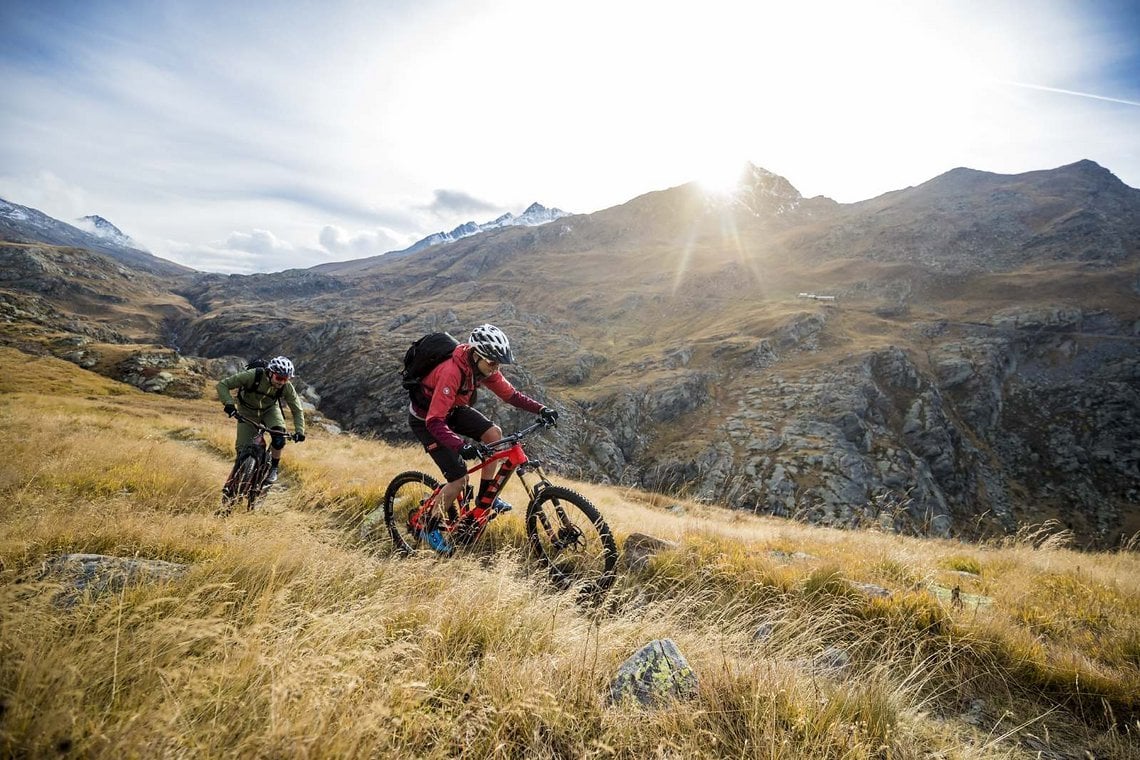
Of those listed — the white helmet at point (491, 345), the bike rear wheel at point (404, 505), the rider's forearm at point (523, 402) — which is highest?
the white helmet at point (491, 345)

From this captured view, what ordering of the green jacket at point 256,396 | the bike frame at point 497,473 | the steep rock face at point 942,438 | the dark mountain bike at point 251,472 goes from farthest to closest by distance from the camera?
the steep rock face at point 942,438
the green jacket at point 256,396
the dark mountain bike at point 251,472
the bike frame at point 497,473

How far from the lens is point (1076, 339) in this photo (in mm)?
64750

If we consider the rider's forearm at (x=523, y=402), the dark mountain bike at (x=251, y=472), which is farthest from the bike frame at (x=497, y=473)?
the dark mountain bike at (x=251, y=472)

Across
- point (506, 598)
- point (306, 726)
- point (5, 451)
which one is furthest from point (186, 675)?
point (5, 451)

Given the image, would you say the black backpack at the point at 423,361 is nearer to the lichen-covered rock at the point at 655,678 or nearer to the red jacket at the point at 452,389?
the red jacket at the point at 452,389

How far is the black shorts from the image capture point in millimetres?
6293

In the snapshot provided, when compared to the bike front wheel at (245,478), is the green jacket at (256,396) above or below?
above

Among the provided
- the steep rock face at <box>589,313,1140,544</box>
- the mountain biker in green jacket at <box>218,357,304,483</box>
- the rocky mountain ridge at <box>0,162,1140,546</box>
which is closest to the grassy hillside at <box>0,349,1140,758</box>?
the mountain biker in green jacket at <box>218,357,304,483</box>

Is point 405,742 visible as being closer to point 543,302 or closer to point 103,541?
point 103,541

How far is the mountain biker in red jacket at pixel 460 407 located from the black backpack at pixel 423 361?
0.09m

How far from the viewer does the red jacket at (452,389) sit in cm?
611

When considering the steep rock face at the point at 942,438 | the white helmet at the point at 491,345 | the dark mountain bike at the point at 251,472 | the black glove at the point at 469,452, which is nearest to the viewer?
the black glove at the point at 469,452

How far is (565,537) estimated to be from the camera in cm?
599

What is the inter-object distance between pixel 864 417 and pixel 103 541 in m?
59.9
